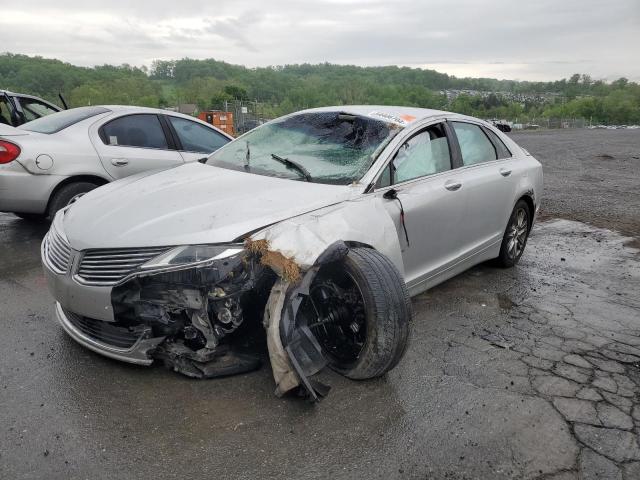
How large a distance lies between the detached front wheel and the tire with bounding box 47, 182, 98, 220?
3.60 meters

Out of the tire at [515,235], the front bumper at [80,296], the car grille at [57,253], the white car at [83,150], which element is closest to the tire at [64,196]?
the white car at [83,150]

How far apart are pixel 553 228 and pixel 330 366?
520cm

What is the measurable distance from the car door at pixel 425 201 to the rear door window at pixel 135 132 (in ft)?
10.8

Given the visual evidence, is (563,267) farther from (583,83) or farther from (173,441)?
(583,83)

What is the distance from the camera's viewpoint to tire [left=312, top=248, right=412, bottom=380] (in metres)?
2.74

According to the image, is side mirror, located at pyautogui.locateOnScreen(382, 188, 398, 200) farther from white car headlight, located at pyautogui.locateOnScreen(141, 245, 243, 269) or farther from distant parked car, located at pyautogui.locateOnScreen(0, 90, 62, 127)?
distant parked car, located at pyautogui.locateOnScreen(0, 90, 62, 127)

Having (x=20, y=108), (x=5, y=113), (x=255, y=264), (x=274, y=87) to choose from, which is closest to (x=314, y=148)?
(x=255, y=264)

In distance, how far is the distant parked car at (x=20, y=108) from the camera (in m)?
8.19

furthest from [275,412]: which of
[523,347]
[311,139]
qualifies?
[311,139]

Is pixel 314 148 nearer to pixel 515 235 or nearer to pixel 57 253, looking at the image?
pixel 57 253

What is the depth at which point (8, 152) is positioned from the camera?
511 centimetres

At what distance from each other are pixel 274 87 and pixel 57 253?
67103mm

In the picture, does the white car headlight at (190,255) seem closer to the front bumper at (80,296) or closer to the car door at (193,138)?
the front bumper at (80,296)

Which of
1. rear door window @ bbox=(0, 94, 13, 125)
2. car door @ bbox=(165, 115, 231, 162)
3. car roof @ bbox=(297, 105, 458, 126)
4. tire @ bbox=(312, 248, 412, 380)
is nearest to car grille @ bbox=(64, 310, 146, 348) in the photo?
tire @ bbox=(312, 248, 412, 380)
